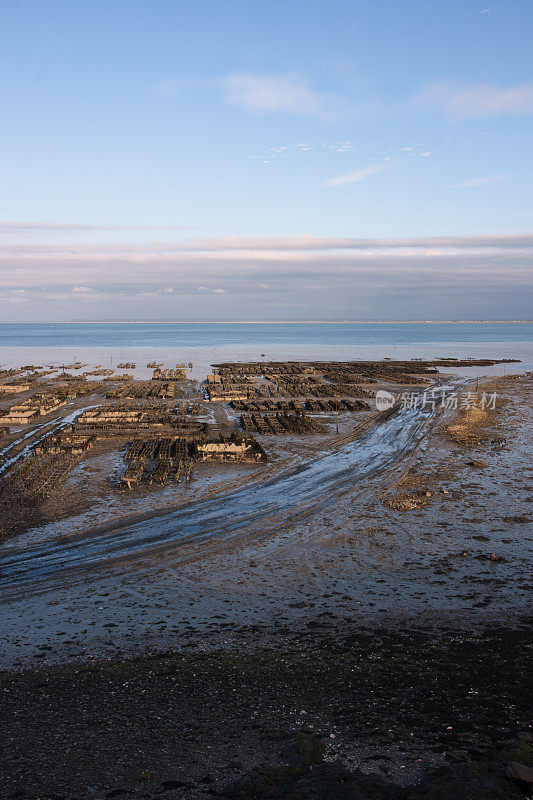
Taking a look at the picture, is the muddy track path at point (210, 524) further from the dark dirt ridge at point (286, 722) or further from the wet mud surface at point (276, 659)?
the dark dirt ridge at point (286, 722)

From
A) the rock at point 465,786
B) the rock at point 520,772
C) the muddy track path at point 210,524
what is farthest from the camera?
the muddy track path at point 210,524

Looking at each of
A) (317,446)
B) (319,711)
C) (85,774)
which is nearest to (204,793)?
(85,774)

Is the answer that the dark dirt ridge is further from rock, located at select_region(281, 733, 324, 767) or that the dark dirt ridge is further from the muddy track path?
the muddy track path

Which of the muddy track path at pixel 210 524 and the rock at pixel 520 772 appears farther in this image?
the muddy track path at pixel 210 524

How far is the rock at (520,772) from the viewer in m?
5.70

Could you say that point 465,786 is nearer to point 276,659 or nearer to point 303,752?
point 303,752

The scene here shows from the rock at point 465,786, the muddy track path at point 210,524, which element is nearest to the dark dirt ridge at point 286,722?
the rock at point 465,786

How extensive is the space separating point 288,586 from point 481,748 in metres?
5.62

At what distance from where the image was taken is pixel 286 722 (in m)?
7.21

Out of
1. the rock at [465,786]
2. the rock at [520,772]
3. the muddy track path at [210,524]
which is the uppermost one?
the rock at [520,772]

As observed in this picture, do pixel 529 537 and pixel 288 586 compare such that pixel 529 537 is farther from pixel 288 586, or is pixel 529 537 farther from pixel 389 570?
pixel 288 586

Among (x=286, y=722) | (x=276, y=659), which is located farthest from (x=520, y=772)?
(x=276, y=659)

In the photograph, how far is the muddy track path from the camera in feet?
42.2

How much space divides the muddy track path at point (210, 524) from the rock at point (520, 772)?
860 cm
